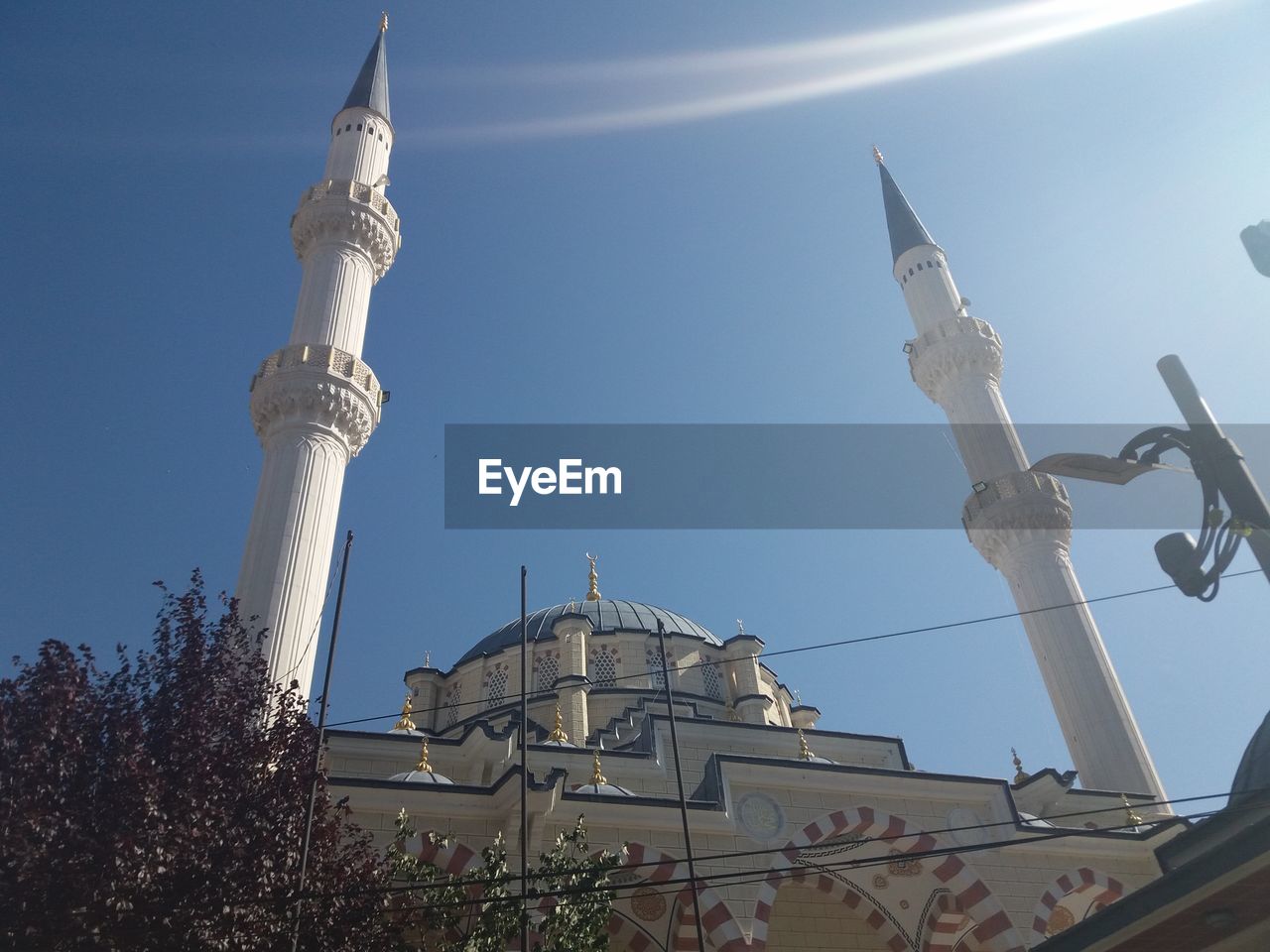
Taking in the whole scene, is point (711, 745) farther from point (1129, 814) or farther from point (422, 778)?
point (1129, 814)

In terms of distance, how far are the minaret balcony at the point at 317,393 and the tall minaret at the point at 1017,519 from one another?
1414 cm

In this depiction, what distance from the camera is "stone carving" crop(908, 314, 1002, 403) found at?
82.9 feet

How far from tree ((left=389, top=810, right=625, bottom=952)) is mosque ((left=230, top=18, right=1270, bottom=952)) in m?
0.66

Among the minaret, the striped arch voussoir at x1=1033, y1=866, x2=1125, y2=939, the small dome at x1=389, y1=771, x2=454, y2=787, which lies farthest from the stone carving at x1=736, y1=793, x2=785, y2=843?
the minaret

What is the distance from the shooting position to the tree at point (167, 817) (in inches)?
333

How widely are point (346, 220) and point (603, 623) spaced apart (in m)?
11.9

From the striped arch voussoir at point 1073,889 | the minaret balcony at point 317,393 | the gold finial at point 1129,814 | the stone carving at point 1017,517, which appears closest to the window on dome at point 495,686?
the minaret balcony at point 317,393

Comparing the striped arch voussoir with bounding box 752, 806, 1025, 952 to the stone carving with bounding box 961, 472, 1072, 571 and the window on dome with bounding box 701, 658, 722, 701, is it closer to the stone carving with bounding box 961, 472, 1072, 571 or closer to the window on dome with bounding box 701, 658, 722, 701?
the window on dome with bounding box 701, 658, 722, 701

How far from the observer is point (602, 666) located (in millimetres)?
23922

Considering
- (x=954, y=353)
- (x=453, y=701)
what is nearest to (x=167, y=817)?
(x=453, y=701)

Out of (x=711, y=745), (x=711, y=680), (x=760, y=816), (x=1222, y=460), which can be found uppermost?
(x=711, y=680)

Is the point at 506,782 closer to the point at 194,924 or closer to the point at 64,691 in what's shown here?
the point at 194,924

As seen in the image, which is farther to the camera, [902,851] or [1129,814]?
[1129,814]

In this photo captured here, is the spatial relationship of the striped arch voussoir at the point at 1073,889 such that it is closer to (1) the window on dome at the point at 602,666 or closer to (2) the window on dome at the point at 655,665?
(2) the window on dome at the point at 655,665
